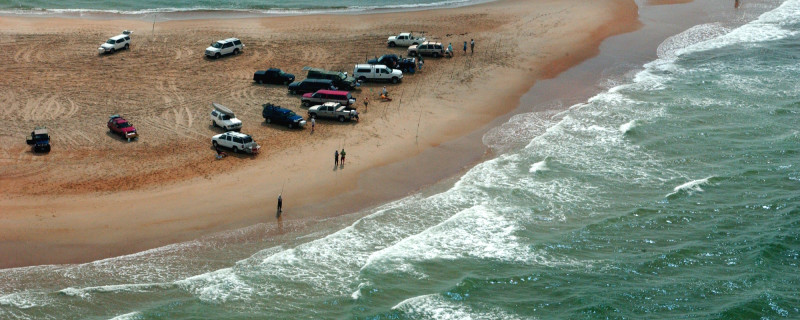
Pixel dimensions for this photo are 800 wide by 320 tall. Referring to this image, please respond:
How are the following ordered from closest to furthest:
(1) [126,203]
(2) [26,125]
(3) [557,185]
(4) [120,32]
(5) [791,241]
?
(5) [791,241], (1) [126,203], (3) [557,185], (2) [26,125], (4) [120,32]

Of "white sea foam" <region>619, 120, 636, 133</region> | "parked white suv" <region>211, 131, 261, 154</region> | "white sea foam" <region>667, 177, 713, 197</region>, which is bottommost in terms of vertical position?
"white sea foam" <region>667, 177, 713, 197</region>

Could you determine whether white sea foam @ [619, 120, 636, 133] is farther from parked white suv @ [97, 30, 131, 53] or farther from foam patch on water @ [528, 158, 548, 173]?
parked white suv @ [97, 30, 131, 53]

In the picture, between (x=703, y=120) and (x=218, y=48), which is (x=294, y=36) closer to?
(x=218, y=48)

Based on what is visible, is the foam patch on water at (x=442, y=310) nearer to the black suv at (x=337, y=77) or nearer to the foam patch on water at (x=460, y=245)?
the foam patch on water at (x=460, y=245)

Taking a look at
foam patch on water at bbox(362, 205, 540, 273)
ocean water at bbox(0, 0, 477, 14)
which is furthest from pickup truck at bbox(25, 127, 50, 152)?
ocean water at bbox(0, 0, 477, 14)

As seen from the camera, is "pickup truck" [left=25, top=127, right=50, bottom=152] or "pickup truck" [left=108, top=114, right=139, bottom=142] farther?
"pickup truck" [left=108, top=114, right=139, bottom=142]

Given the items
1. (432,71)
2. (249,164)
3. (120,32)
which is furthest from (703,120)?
(120,32)
